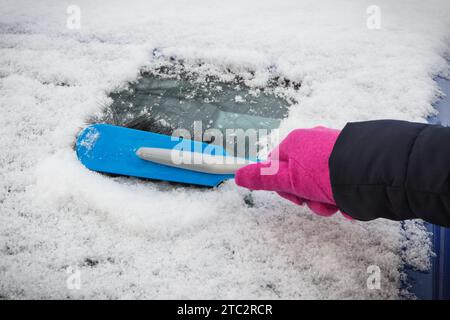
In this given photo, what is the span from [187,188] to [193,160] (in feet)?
0.33

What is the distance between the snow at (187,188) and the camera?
2.46 ft

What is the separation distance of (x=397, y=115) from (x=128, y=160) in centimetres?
97

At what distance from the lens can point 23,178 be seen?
94 centimetres

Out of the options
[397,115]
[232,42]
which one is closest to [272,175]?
[397,115]

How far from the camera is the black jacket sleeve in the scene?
1.70 feet

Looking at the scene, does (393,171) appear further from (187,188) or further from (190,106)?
(190,106)

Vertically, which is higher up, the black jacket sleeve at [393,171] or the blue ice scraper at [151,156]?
the black jacket sleeve at [393,171]

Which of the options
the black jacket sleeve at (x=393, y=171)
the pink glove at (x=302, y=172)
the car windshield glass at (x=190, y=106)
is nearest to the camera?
the black jacket sleeve at (x=393, y=171)

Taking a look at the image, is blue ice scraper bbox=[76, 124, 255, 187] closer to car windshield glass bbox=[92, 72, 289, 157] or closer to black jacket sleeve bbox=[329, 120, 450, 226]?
car windshield glass bbox=[92, 72, 289, 157]

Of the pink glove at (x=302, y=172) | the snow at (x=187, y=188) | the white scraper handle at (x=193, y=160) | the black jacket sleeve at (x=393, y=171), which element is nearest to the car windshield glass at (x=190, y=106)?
the snow at (x=187, y=188)

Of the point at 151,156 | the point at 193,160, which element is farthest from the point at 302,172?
the point at 151,156

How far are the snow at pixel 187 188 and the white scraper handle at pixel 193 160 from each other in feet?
0.28

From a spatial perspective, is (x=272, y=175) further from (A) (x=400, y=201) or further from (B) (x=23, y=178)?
(B) (x=23, y=178)

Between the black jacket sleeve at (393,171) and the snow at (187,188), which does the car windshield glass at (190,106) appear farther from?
the black jacket sleeve at (393,171)
